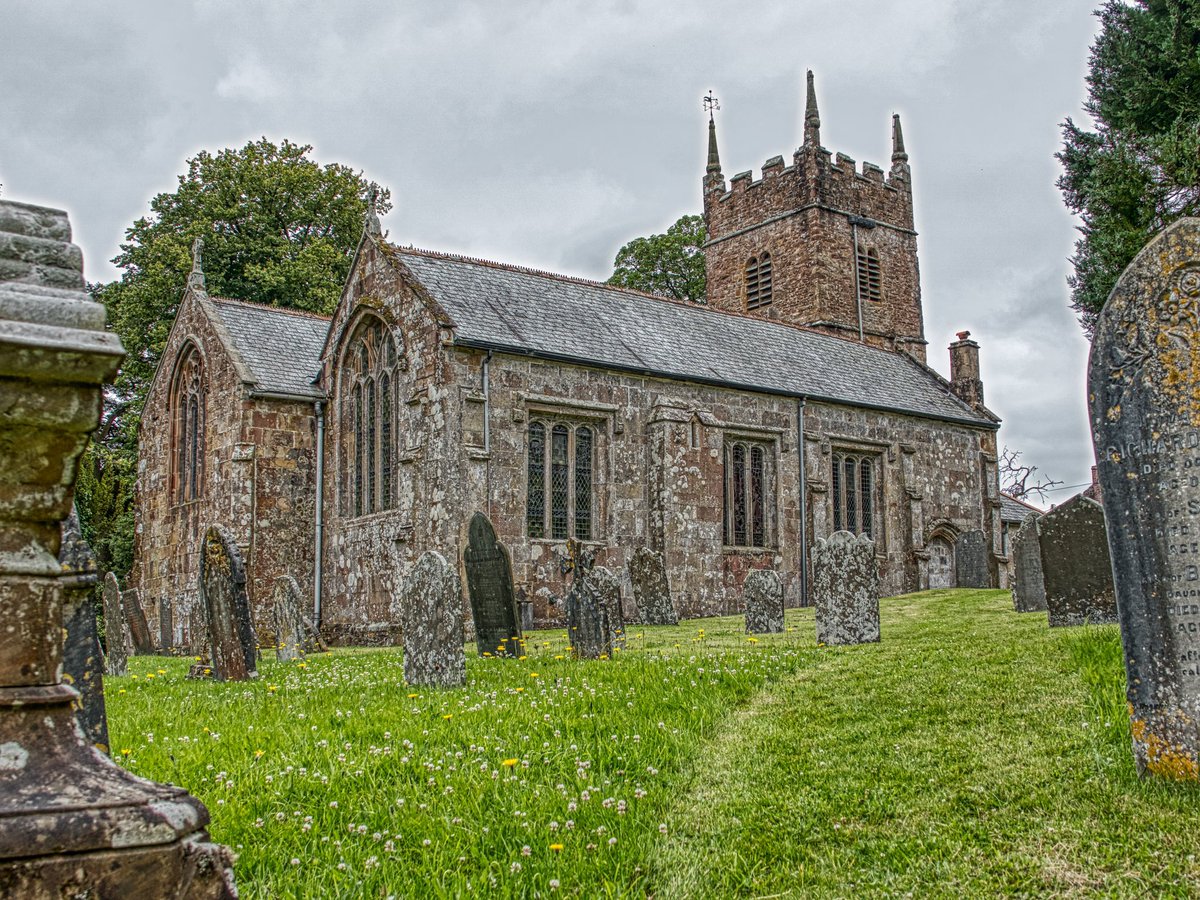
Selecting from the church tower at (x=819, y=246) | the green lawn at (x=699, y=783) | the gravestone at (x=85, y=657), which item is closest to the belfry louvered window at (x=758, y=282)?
the church tower at (x=819, y=246)

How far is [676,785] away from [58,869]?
4.43m

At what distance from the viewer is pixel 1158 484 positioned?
568cm

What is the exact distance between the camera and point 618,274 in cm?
4697

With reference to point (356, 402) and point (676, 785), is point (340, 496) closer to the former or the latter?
point (356, 402)

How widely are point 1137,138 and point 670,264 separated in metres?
27.8

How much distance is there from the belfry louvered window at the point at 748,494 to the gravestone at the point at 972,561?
422cm

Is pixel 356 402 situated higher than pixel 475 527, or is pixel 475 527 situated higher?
pixel 356 402

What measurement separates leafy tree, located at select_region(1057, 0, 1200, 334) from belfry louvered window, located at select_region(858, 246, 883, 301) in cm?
1711

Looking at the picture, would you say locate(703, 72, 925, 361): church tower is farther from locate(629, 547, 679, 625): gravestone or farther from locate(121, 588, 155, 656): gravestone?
locate(121, 588, 155, 656): gravestone

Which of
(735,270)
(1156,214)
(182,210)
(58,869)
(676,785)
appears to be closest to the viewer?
(58,869)

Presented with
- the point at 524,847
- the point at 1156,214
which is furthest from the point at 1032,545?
the point at 524,847

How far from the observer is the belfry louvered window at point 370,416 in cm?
2359

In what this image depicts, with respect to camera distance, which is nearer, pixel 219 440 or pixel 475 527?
pixel 475 527

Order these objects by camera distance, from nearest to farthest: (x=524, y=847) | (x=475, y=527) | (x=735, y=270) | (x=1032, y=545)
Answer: (x=524, y=847)
(x=475, y=527)
(x=1032, y=545)
(x=735, y=270)
